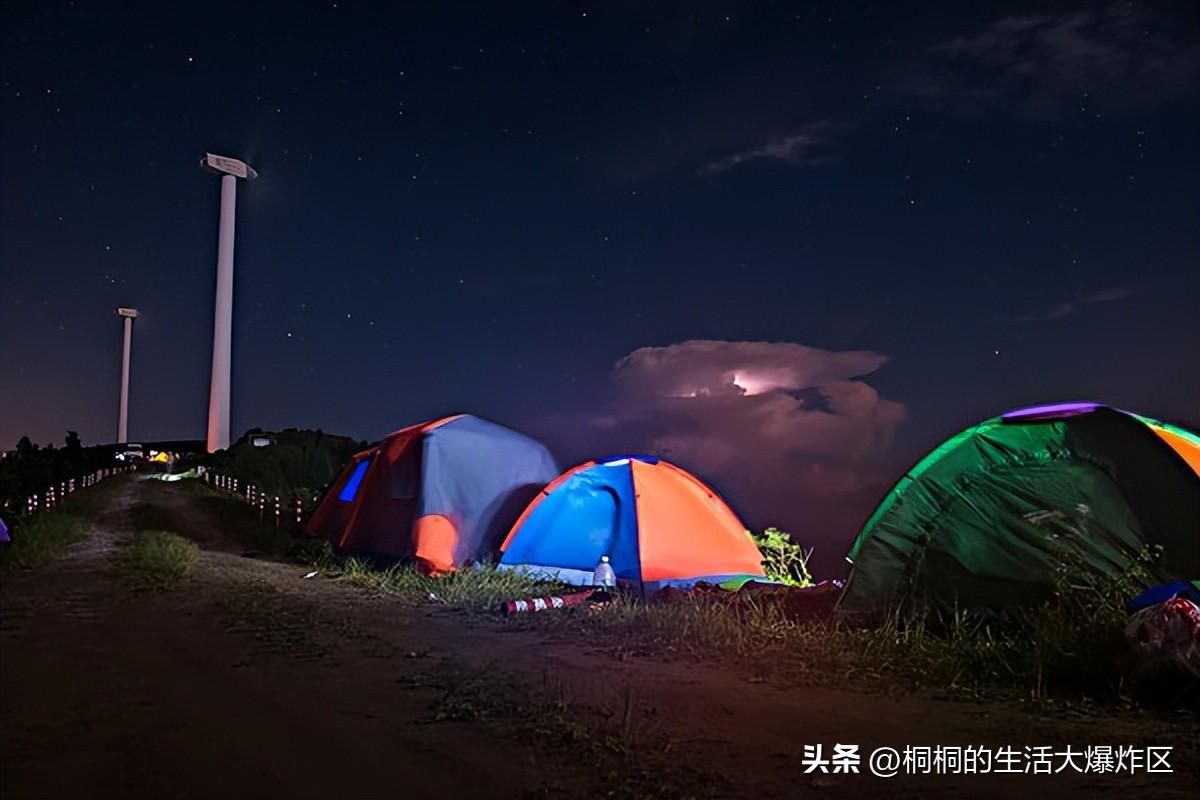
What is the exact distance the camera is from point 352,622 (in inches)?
301

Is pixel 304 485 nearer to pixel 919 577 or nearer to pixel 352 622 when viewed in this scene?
pixel 352 622

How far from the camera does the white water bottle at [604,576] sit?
31.2 ft

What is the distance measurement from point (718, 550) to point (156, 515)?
47.0ft

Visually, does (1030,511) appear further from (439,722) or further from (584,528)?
(584,528)

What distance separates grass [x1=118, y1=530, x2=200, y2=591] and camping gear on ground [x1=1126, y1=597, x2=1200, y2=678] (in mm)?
8651

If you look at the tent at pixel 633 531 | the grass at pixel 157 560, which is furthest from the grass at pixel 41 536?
the tent at pixel 633 531

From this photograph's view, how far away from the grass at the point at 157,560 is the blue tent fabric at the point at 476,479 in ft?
9.34

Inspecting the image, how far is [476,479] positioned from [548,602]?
11.5ft

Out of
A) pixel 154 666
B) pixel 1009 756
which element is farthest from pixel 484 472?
pixel 1009 756

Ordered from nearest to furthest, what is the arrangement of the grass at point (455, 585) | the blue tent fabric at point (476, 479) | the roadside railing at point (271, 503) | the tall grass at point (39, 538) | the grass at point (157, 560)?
the grass at point (455, 585) < the grass at point (157, 560) < the tall grass at point (39, 538) < the blue tent fabric at point (476, 479) < the roadside railing at point (271, 503)

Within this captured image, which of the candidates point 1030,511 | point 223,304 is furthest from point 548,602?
point 223,304

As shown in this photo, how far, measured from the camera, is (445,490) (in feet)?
37.6

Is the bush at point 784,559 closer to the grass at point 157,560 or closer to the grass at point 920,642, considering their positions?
the grass at point 920,642

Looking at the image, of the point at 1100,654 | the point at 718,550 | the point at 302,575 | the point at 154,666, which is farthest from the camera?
the point at 302,575
